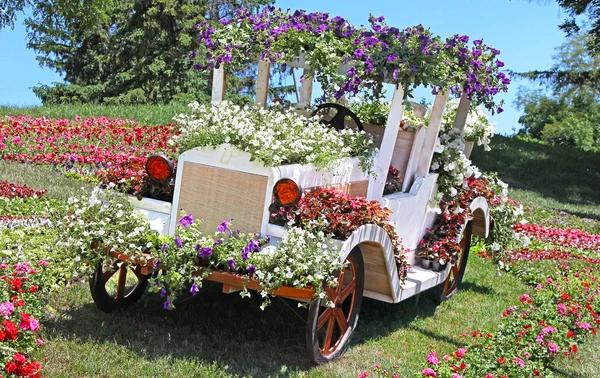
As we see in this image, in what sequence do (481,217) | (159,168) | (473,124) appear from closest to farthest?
(159,168), (473,124), (481,217)

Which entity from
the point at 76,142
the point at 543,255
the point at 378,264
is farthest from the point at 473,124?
the point at 76,142

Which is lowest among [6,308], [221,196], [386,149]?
[6,308]

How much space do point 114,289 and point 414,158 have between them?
267 centimetres

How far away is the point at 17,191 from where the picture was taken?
903 cm

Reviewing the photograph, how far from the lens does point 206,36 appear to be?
19.0 feet

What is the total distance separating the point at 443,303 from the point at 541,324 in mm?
1315

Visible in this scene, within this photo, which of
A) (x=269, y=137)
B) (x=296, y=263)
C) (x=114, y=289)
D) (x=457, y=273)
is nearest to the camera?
(x=296, y=263)

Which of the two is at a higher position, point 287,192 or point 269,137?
point 269,137

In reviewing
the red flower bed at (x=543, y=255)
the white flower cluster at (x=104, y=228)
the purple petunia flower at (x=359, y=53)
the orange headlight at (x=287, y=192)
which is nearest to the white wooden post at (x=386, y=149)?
the purple petunia flower at (x=359, y=53)

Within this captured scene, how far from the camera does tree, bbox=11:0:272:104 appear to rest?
28703 mm

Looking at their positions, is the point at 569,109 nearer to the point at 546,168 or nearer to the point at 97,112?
the point at 546,168

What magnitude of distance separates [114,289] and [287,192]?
2163mm

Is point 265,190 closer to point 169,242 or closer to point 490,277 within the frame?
point 169,242

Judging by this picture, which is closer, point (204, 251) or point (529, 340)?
point (204, 251)
